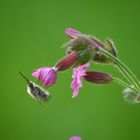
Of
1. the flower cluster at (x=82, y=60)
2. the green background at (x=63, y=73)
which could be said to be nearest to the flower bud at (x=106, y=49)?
the flower cluster at (x=82, y=60)

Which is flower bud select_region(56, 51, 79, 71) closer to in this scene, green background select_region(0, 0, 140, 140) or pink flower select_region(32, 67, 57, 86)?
pink flower select_region(32, 67, 57, 86)

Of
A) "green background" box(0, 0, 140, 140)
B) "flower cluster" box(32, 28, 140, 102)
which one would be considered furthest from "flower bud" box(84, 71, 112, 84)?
"green background" box(0, 0, 140, 140)

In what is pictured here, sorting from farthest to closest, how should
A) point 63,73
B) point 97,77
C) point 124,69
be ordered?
point 63,73 < point 97,77 < point 124,69

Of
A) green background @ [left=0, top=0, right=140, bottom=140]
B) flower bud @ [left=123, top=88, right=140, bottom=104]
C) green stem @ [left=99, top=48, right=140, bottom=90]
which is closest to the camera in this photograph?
green stem @ [left=99, top=48, right=140, bottom=90]

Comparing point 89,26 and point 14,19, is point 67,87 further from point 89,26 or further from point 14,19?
point 14,19

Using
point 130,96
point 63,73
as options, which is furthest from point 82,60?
point 63,73

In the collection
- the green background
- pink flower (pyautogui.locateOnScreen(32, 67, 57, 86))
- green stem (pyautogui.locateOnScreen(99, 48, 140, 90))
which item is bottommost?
pink flower (pyautogui.locateOnScreen(32, 67, 57, 86))

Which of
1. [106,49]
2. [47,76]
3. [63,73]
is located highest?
[63,73]

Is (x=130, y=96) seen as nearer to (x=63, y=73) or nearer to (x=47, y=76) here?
(x=47, y=76)
